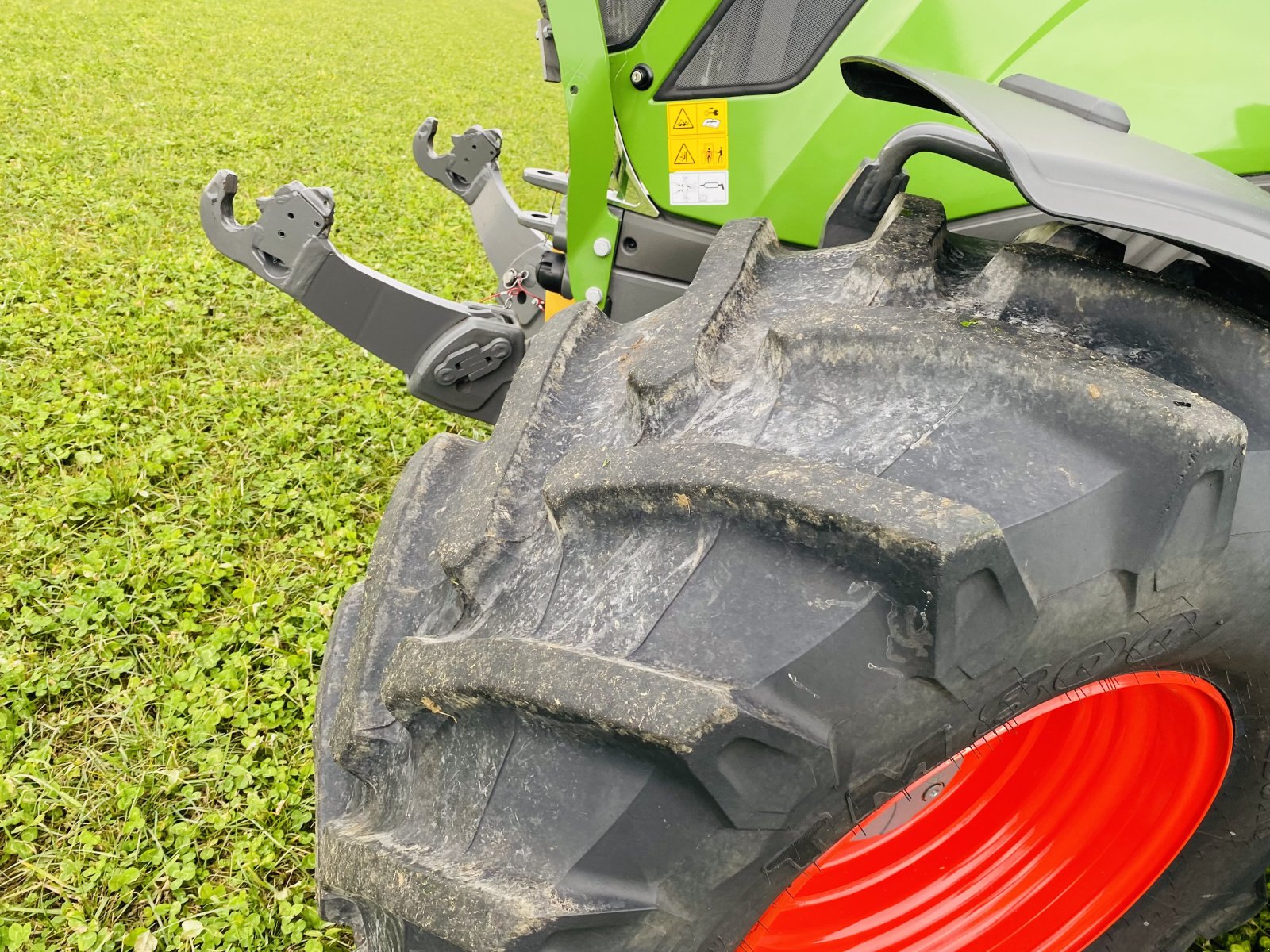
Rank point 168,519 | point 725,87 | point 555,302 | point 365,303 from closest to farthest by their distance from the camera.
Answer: point 725,87, point 365,303, point 555,302, point 168,519

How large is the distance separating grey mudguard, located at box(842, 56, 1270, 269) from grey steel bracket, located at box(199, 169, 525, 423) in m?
1.20

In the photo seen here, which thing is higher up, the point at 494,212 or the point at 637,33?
the point at 637,33

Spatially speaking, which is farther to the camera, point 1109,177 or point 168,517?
point 168,517

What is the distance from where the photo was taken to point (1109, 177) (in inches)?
35.0

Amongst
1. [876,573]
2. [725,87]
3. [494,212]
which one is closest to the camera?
[876,573]

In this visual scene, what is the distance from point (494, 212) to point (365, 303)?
106 cm

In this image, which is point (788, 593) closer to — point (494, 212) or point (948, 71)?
point (948, 71)

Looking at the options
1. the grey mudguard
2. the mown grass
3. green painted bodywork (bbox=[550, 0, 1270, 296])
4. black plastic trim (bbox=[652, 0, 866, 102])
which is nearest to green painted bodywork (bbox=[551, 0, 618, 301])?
green painted bodywork (bbox=[550, 0, 1270, 296])

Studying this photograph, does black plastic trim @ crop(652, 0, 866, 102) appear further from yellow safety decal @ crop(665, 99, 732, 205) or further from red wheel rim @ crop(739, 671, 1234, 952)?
red wheel rim @ crop(739, 671, 1234, 952)

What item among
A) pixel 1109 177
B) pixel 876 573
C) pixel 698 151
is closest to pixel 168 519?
pixel 698 151

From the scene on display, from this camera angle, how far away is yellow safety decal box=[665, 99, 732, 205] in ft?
5.84

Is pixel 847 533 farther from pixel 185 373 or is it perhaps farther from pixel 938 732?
pixel 185 373

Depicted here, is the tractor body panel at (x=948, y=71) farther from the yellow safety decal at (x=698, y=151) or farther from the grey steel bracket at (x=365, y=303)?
the grey steel bracket at (x=365, y=303)

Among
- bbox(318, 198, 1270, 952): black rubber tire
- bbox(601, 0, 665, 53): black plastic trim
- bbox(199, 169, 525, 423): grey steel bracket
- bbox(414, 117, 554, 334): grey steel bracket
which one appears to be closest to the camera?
bbox(318, 198, 1270, 952): black rubber tire
